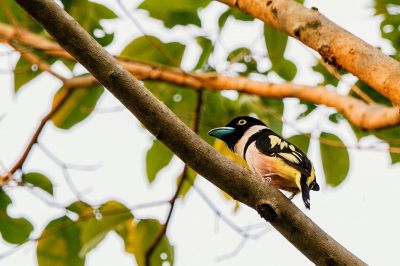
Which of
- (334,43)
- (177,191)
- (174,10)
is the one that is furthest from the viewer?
(174,10)

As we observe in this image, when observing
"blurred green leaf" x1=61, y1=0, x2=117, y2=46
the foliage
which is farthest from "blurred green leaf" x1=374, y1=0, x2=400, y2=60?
"blurred green leaf" x1=61, y1=0, x2=117, y2=46

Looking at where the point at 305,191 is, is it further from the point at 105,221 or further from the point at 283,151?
the point at 105,221

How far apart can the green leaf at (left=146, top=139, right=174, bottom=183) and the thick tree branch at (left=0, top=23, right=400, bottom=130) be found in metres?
0.44

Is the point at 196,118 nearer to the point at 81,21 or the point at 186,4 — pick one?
the point at 186,4

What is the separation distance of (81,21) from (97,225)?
1.33 metres

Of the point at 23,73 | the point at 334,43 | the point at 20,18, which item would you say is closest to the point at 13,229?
the point at 23,73

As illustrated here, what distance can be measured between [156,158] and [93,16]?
104 cm

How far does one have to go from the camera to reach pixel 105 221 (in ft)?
13.2

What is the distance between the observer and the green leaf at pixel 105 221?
398 cm

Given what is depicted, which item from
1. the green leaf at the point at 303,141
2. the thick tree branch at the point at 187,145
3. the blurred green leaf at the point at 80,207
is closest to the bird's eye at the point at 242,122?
A: the green leaf at the point at 303,141

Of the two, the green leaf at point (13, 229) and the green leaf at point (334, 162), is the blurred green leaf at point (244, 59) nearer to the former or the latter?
the green leaf at point (334, 162)

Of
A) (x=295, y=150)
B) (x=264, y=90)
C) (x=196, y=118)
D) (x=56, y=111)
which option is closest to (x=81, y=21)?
(x=56, y=111)

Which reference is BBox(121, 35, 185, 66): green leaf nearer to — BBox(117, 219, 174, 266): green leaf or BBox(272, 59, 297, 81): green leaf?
BBox(272, 59, 297, 81): green leaf

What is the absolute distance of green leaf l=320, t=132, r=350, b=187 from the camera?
4.41 metres
